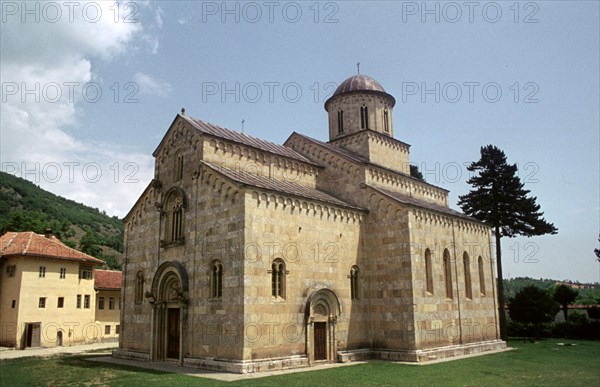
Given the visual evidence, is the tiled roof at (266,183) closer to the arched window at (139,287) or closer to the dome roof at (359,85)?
the arched window at (139,287)

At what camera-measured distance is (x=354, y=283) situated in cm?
2347

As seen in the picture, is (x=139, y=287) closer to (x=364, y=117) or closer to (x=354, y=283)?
(x=354, y=283)

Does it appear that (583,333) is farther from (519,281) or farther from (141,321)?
(519,281)

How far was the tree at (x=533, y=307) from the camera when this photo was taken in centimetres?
3366

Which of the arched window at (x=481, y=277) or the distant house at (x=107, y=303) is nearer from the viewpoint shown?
the arched window at (x=481, y=277)

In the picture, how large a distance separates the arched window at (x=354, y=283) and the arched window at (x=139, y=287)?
11.1m

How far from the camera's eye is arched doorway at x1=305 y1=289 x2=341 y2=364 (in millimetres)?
20266

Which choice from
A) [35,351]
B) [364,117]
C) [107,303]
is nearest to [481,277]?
[364,117]

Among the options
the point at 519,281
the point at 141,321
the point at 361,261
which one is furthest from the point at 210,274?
the point at 519,281

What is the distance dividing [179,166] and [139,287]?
7.00 metres

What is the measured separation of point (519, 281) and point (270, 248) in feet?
474

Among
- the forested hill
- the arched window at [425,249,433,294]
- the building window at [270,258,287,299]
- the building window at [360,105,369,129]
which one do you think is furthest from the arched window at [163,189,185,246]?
the forested hill

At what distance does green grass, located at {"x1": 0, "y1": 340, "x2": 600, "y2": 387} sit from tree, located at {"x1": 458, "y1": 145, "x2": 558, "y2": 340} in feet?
51.8

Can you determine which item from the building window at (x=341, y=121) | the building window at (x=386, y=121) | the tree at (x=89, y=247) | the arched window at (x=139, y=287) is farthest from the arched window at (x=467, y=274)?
the tree at (x=89, y=247)
